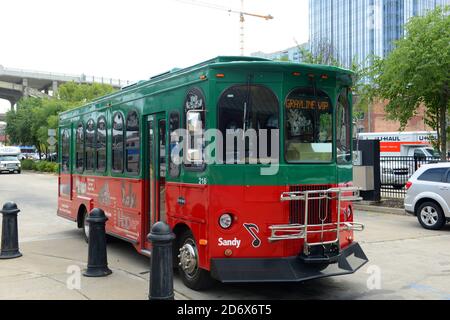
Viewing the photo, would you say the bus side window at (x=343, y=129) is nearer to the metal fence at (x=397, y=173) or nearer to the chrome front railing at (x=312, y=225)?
the chrome front railing at (x=312, y=225)

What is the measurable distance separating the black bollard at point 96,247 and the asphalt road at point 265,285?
0.25 metres

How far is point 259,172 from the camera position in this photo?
575 cm

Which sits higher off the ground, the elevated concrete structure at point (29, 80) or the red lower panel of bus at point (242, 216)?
the elevated concrete structure at point (29, 80)

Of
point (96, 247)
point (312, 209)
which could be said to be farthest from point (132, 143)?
point (312, 209)

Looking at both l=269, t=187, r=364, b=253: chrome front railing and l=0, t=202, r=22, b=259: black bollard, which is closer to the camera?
l=269, t=187, r=364, b=253: chrome front railing

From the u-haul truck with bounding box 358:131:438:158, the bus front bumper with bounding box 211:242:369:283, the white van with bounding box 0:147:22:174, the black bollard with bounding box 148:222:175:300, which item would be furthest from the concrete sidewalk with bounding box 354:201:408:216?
the white van with bounding box 0:147:22:174

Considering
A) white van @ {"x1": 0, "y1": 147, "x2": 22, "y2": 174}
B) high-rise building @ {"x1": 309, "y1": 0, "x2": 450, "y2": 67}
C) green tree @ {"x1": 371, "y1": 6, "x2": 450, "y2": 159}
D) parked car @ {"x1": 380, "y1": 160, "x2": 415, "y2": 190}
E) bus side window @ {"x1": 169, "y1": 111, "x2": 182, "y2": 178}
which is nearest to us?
bus side window @ {"x1": 169, "y1": 111, "x2": 182, "y2": 178}

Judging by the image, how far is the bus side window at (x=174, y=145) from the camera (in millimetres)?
6523

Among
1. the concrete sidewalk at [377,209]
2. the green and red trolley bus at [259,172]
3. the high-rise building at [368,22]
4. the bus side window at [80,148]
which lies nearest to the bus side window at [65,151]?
the bus side window at [80,148]

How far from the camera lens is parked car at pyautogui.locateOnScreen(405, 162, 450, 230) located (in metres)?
11.5

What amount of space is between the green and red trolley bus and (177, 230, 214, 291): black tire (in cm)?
2

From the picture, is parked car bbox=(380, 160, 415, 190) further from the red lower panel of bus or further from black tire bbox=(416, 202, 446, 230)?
the red lower panel of bus

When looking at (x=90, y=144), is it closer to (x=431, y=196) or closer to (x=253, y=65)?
(x=253, y=65)

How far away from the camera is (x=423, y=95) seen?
15.2 metres
